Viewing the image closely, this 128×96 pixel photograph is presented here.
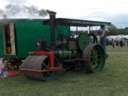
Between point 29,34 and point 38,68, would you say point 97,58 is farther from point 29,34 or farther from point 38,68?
point 38,68

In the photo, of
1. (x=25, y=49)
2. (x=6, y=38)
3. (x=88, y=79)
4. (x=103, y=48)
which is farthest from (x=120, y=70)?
(x=6, y=38)

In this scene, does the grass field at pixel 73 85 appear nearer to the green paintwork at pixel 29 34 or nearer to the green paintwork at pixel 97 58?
the green paintwork at pixel 97 58

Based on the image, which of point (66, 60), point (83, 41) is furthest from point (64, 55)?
point (83, 41)

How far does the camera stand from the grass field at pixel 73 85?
8055mm

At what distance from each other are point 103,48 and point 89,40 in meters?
0.57

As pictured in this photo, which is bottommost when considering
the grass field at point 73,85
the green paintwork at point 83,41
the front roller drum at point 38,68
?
the grass field at point 73,85

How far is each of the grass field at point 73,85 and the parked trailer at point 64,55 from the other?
305mm

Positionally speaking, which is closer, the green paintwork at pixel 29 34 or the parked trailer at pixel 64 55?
the parked trailer at pixel 64 55

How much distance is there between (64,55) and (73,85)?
5.47 ft

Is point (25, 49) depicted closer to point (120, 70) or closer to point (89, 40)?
point (89, 40)

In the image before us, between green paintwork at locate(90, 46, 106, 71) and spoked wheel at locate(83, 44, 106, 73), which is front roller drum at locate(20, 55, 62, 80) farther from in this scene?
green paintwork at locate(90, 46, 106, 71)

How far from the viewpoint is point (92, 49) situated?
11.1 metres

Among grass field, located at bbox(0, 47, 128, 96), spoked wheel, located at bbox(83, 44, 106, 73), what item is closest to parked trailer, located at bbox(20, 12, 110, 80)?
spoked wheel, located at bbox(83, 44, 106, 73)

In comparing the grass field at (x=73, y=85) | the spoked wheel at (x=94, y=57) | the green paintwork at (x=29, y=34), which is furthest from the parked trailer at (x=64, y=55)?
the green paintwork at (x=29, y=34)
